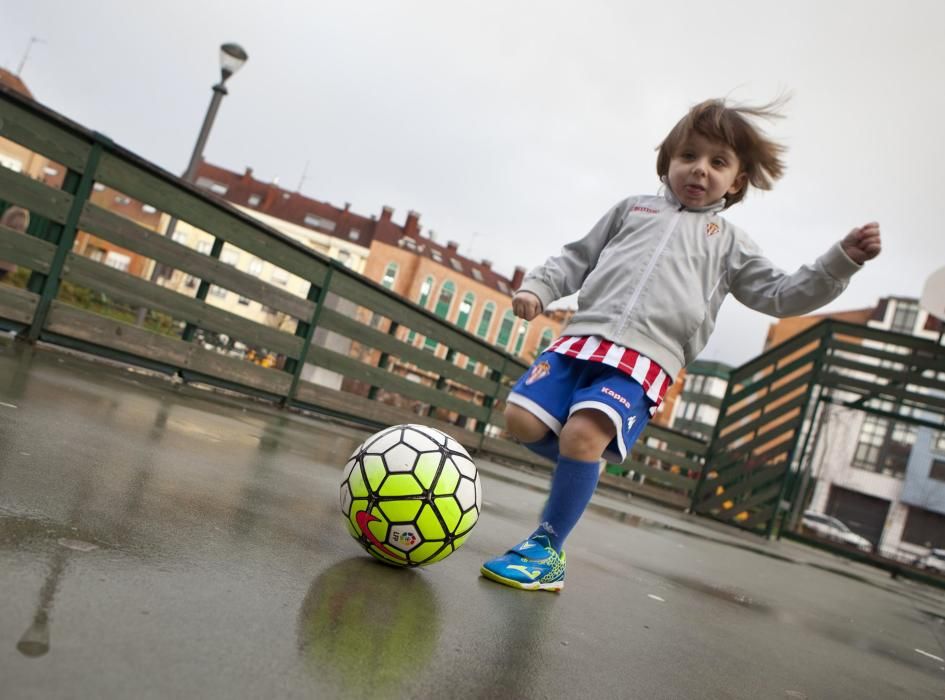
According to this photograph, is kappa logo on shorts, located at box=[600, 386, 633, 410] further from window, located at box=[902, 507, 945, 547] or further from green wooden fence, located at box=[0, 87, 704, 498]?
window, located at box=[902, 507, 945, 547]

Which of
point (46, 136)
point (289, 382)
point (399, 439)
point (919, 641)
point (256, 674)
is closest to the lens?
point (256, 674)

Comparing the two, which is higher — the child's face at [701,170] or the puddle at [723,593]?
the child's face at [701,170]

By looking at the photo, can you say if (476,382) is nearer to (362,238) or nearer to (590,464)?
(590,464)

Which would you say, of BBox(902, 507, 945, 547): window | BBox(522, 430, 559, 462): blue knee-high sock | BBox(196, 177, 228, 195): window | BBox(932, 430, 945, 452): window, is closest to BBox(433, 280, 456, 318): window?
BBox(196, 177, 228, 195): window

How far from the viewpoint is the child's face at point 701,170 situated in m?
2.95

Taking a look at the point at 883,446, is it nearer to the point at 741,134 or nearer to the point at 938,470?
the point at 938,470

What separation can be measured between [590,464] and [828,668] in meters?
1.00

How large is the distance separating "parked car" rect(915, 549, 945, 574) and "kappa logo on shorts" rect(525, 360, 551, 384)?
8256mm

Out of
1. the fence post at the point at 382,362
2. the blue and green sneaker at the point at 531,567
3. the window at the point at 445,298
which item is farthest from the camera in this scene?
the window at the point at 445,298

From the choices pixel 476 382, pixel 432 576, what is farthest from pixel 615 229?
pixel 476 382

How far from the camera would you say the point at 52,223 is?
17.8 feet

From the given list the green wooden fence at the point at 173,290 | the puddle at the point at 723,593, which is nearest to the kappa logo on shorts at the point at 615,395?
the puddle at the point at 723,593

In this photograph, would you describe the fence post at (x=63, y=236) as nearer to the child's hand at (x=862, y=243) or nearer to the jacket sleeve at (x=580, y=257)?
the jacket sleeve at (x=580, y=257)

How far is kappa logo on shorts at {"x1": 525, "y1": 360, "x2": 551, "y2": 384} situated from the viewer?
2801 mm
